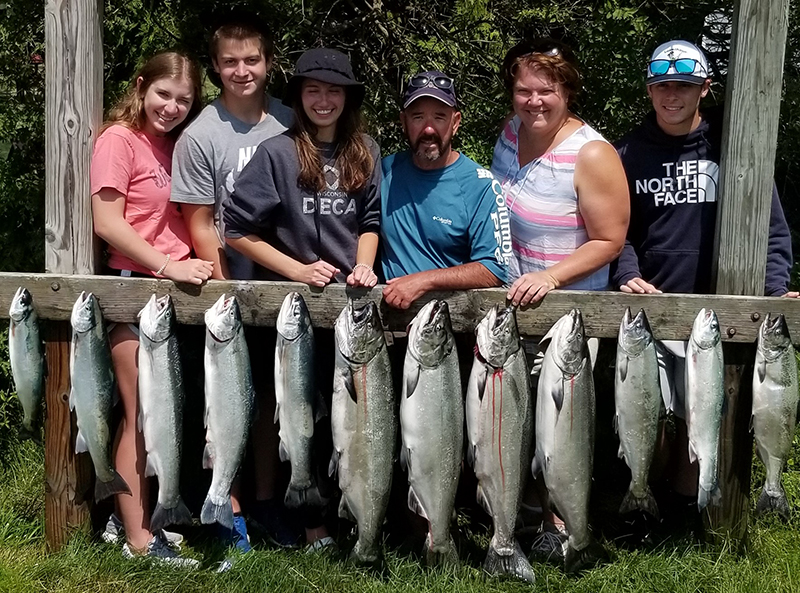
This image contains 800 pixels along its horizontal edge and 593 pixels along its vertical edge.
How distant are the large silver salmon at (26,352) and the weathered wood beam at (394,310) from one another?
12 centimetres

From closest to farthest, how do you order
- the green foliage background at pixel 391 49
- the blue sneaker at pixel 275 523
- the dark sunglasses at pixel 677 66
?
the dark sunglasses at pixel 677 66 < the blue sneaker at pixel 275 523 < the green foliage background at pixel 391 49

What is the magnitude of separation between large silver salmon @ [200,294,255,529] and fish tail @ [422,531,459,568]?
85 cm

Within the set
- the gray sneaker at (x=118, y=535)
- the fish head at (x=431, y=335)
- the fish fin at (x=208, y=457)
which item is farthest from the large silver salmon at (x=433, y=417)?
the gray sneaker at (x=118, y=535)

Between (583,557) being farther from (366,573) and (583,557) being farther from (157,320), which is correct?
(157,320)

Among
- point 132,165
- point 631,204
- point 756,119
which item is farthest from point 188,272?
point 756,119

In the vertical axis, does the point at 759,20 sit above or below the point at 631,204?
above

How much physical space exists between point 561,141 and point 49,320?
7.91 ft

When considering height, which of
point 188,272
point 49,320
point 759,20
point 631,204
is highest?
point 759,20

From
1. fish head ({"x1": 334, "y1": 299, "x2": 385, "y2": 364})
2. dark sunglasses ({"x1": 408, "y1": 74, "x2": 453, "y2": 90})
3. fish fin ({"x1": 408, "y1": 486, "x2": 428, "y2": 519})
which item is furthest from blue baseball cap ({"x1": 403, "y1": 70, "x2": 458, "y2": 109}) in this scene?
fish fin ({"x1": 408, "y1": 486, "x2": 428, "y2": 519})

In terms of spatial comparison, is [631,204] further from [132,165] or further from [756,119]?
[132,165]

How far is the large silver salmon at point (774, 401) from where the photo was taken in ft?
11.8

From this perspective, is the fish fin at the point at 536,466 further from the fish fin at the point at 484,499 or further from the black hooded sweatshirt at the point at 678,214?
the black hooded sweatshirt at the point at 678,214

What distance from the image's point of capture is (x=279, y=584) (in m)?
3.80

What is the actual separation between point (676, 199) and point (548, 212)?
1.99 ft
